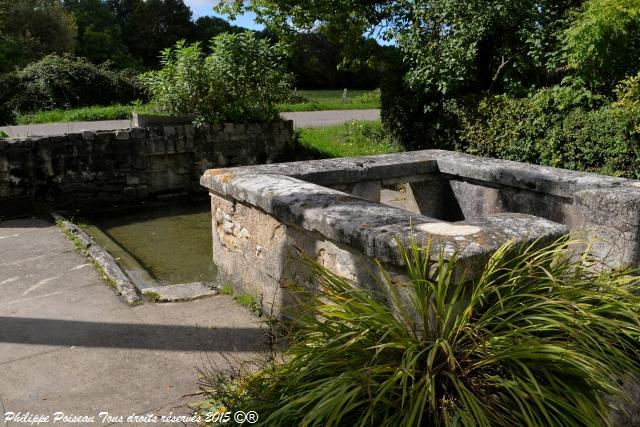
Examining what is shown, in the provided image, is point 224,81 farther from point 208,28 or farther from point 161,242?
point 208,28

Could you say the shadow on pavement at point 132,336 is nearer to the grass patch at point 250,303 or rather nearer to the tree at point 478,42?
the grass patch at point 250,303

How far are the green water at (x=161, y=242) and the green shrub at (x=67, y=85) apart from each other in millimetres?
10546

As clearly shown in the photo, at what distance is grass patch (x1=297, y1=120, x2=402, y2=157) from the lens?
11750mm

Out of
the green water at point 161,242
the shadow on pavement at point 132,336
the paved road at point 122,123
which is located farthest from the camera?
the paved road at point 122,123

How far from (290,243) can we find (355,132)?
962cm

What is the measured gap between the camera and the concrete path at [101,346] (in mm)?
3211

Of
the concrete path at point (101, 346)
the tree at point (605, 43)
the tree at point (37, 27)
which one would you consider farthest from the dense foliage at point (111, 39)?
the concrete path at point (101, 346)

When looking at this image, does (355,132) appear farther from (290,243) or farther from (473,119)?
(290,243)

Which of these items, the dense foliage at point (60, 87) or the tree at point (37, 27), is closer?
the dense foliage at point (60, 87)

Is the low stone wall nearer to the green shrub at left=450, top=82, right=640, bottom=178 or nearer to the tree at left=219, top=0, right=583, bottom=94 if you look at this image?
the tree at left=219, top=0, right=583, bottom=94

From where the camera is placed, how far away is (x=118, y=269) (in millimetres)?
5676

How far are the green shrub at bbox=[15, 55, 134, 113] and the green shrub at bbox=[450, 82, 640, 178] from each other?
45.0ft

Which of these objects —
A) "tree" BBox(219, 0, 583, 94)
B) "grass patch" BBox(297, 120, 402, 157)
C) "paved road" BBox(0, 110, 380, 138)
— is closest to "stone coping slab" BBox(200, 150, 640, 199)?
"tree" BBox(219, 0, 583, 94)

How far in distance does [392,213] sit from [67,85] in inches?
732
